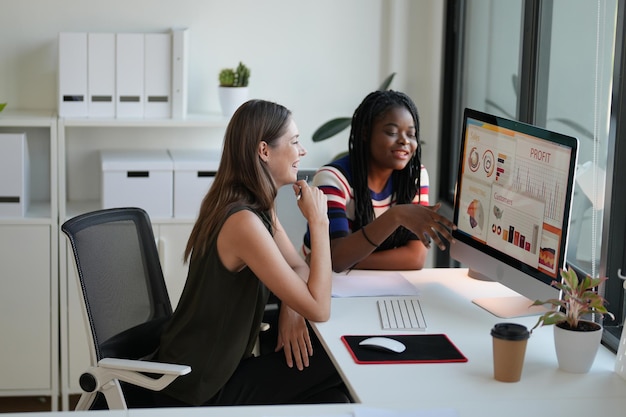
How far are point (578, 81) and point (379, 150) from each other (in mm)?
643

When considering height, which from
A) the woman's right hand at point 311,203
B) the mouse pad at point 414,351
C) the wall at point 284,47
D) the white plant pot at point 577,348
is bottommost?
the mouse pad at point 414,351

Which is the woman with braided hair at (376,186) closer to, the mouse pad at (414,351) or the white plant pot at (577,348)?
the mouse pad at (414,351)

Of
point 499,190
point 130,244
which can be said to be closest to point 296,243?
point 130,244

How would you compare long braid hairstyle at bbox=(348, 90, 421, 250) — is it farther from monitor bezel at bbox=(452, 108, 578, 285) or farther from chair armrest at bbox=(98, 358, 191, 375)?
chair armrest at bbox=(98, 358, 191, 375)

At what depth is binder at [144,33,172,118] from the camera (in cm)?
366

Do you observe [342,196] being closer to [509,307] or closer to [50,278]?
[509,307]

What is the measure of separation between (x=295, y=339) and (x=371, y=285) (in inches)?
12.4

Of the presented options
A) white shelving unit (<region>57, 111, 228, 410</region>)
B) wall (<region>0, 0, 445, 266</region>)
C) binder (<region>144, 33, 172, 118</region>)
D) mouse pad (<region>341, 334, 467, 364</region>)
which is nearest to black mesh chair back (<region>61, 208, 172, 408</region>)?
mouse pad (<region>341, 334, 467, 364</region>)

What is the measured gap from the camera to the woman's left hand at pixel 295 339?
2.38 m

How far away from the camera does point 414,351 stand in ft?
6.78

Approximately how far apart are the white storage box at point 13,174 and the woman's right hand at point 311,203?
1520mm

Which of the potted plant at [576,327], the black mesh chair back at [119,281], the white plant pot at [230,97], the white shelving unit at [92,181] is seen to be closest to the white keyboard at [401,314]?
the potted plant at [576,327]

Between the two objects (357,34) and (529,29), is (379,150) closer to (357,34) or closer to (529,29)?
(529,29)

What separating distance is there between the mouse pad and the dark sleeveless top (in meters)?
0.29
